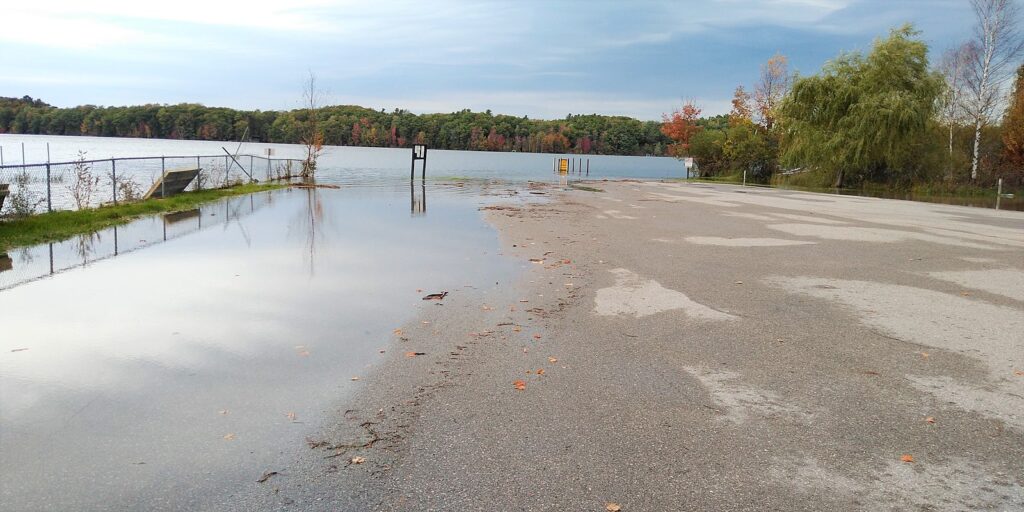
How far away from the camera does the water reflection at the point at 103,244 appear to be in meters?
10.3

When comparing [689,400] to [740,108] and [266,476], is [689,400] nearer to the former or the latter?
[266,476]

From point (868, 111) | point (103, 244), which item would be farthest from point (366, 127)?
point (103, 244)

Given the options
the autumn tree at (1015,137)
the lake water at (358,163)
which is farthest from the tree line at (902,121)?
the lake water at (358,163)

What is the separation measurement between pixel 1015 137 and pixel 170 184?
1856 inches

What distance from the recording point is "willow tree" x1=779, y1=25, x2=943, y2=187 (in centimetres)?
4378

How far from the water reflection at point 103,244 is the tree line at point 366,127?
80987 mm

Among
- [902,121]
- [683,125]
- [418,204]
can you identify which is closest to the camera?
[418,204]

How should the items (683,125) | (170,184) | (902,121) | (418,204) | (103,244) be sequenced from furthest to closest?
(683,125), (902,121), (418,204), (170,184), (103,244)

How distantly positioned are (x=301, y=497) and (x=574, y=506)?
146 cm

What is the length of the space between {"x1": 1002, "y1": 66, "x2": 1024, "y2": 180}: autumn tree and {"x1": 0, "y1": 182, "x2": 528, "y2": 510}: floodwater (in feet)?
141

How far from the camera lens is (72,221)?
15.5 m

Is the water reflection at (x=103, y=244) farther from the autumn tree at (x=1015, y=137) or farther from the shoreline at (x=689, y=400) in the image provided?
the autumn tree at (x=1015, y=137)

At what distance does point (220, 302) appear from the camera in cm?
852

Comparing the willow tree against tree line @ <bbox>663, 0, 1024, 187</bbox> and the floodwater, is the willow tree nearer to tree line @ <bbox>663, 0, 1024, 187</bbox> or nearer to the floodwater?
tree line @ <bbox>663, 0, 1024, 187</bbox>
